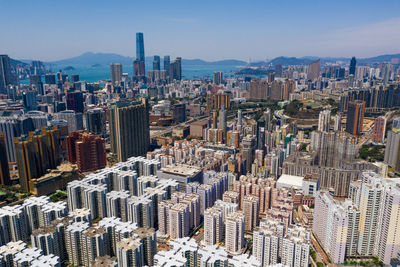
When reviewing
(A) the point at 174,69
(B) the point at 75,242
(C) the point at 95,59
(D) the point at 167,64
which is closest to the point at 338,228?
Answer: (B) the point at 75,242

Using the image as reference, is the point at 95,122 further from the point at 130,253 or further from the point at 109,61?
the point at 109,61

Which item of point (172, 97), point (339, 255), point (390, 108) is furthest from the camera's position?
point (172, 97)

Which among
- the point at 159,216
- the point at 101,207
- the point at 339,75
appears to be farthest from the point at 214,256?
the point at 339,75

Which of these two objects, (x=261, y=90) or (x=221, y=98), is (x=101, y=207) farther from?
(x=261, y=90)

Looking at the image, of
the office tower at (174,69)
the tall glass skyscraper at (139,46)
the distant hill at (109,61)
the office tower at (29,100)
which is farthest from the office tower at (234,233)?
the distant hill at (109,61)

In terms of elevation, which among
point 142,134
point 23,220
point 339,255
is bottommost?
point 339,255

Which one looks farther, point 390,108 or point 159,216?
point 390,108

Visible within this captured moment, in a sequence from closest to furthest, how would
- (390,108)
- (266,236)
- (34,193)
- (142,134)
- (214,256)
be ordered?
(214,256), (266,236), (34,193), (142,134), (390,108)

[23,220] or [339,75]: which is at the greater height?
[339,75]
